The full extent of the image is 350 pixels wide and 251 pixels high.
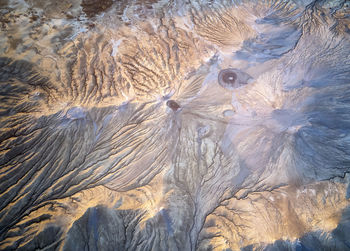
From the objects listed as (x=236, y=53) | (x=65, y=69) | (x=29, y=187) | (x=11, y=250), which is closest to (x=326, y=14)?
(x=236, y=53)

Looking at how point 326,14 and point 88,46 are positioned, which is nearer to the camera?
point 88,46

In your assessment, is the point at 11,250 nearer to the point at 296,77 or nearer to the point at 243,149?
the point at 243,149

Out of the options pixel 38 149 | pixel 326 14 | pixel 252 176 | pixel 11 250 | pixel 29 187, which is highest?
pixel 326 14

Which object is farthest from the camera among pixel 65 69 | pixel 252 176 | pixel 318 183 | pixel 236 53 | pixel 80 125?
pixel 236 53

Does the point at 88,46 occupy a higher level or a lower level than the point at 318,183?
higher

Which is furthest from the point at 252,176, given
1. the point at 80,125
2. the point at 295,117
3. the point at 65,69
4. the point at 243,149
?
the point at 65,69

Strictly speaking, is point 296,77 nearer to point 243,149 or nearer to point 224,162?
point 243,149

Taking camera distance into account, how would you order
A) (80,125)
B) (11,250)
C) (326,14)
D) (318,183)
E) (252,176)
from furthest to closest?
1. (326,14)
2. (80,125)
3. (252,176)
4. (318,183)
5. (11,250)
